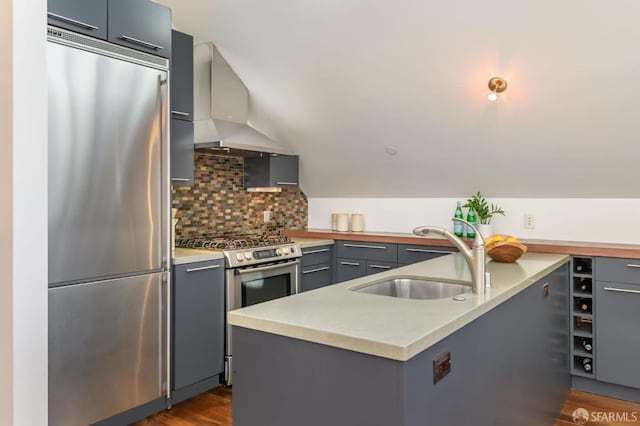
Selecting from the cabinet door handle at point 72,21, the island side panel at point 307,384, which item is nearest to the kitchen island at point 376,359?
the island side panel at point 307,384

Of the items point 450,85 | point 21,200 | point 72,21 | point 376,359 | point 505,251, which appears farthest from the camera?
point 450,85

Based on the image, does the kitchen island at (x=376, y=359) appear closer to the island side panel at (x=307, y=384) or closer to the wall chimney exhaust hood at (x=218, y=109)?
the island side panel at (x=307, y=384)

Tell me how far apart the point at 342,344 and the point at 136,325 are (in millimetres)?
1815

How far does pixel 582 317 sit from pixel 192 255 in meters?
2.62

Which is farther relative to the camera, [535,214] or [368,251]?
[368,251]

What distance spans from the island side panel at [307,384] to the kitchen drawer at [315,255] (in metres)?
2.54

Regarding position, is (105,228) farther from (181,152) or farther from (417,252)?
(417,252)

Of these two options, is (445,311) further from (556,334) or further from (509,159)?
(509,159)

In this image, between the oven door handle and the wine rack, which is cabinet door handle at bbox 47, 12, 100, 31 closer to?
the oven door handle

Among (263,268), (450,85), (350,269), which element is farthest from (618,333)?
Answer: (263,268)

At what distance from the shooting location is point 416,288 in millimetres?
2254

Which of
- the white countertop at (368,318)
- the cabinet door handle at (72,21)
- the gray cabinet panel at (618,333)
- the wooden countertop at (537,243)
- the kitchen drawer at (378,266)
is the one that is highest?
the cabinet door handle at (72,21)

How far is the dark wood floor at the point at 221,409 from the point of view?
285 cm

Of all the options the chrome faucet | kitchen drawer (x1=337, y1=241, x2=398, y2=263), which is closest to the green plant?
kitchen drawer (x1=337, y1=241, x2=398, y2=263)
